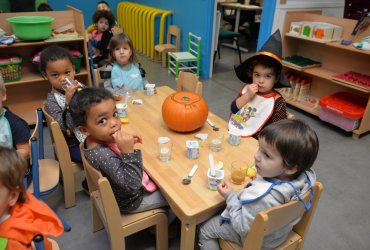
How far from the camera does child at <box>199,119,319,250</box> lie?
1.28 metres

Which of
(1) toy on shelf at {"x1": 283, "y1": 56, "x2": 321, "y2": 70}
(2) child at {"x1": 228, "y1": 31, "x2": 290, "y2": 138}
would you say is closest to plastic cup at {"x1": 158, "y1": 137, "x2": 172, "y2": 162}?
(2) child at {"x1": 228, "y1": 31, "x2": 290, "y2": 138}

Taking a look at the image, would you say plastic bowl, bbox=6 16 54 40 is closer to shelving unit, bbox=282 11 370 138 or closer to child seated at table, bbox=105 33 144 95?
child seated at table, bbox=105 33 144 95

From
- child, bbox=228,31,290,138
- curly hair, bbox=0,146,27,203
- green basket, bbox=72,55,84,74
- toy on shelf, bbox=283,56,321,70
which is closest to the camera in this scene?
curly hair, bbox=0,146,27,203

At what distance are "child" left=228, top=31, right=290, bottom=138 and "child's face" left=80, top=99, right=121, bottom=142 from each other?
90 centimetres

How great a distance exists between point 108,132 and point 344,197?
2249 mm

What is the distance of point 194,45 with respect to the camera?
5.59m

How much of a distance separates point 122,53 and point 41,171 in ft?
4.57

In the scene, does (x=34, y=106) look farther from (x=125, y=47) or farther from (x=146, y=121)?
(x=146, y=121)

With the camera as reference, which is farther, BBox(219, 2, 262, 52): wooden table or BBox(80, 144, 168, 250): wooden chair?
BBox(219, 2, 262, 52): wooden table

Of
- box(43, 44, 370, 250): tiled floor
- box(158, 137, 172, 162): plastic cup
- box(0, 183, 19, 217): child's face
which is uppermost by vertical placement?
box(0, 183, 19, 217): child's face

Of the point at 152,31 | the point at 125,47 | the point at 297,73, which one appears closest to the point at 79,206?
the point at 125,47

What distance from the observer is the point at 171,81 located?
5.23m

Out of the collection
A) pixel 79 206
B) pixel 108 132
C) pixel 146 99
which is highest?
pixel 108 132

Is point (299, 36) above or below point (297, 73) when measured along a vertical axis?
above
